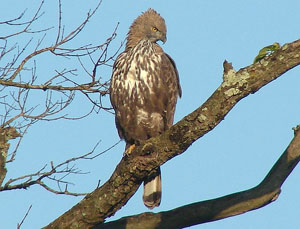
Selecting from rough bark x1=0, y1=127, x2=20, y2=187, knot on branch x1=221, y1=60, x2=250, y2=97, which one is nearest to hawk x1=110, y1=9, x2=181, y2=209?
rough bark x1=0, y1=127, x2=20, y2=187

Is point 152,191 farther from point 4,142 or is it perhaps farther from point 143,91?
point 4,142

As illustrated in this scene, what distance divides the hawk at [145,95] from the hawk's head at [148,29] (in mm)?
229

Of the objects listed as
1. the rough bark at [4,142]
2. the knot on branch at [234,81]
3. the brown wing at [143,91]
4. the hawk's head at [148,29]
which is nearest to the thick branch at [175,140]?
the knot on branch at [234,81]

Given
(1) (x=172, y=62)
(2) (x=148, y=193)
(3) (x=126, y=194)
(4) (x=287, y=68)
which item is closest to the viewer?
(4) (x=287, y=68)

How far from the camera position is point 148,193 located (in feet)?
20.3

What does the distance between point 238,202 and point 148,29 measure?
11.2 ft

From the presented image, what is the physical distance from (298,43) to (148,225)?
1.96 meters

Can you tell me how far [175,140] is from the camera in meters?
4.04

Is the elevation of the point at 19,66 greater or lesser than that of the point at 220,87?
greater

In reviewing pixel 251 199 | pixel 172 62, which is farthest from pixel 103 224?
pixel 172 62

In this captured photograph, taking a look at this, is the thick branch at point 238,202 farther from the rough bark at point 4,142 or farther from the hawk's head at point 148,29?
the hawk's head at point 148,29

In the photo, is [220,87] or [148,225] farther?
[148,225]

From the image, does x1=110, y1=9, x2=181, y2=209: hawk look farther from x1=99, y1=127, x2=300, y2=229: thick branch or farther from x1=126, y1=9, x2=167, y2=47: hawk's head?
x1=99, y1=127, x2=300, y2=229: thick branch

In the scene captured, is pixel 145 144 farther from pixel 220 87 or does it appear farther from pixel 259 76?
pixel 259 76
